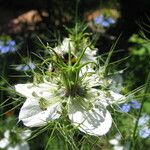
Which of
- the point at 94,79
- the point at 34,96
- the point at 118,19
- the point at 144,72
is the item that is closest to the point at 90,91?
the point at 94,79

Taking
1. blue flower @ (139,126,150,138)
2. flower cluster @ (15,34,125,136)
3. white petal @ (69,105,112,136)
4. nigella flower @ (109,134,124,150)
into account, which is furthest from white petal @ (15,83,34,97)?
nigella flower @ (109,134,124,150)

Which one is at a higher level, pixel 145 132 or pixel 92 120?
pixel 92 120

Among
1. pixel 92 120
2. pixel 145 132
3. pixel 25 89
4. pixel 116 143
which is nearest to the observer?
pixel 92 120

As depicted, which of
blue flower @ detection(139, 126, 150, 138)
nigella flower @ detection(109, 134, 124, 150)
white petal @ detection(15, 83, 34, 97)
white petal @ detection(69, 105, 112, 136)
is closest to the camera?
white petal @ detection(69, 105, 112, 136)

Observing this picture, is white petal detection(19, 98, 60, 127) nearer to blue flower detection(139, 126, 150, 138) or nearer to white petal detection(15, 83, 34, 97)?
white petal detection(15, 83, 34, 97)

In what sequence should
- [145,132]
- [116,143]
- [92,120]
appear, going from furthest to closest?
[116,143] → [145,132] → [92,120]

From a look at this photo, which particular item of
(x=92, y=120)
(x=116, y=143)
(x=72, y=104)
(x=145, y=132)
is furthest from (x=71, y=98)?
(x=116, y=143)

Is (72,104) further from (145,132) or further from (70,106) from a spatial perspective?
(145,132)

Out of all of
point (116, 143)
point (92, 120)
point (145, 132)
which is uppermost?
point (92, 120)
